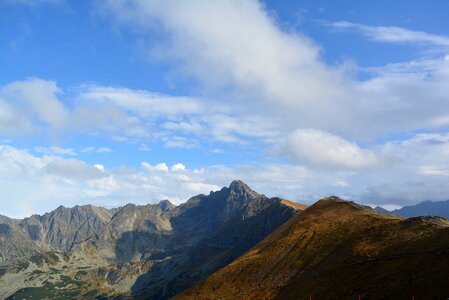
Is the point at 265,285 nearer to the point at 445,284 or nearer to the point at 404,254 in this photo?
Result: the point at 404,254

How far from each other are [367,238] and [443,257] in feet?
117

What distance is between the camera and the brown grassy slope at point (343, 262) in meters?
Answer: 90.1

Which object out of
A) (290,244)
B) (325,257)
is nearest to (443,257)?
(325,257)

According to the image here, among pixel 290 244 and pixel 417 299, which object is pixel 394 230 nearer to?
pixel 290 244

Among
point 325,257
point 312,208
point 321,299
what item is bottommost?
point 321,299

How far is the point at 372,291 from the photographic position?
9106cm

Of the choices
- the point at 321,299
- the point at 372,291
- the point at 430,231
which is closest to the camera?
the point at 372,291

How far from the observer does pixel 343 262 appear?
384 feet

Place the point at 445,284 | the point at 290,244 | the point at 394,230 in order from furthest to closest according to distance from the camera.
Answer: the point at 290,244, the point at 394,230, the point at 445,284

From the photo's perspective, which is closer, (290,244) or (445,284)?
(445,284)

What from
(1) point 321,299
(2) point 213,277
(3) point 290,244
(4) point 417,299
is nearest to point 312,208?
(3) point 290,244

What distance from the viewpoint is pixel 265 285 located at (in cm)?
12875

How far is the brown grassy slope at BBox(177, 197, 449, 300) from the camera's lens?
90062 mm

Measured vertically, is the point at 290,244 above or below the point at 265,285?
above
